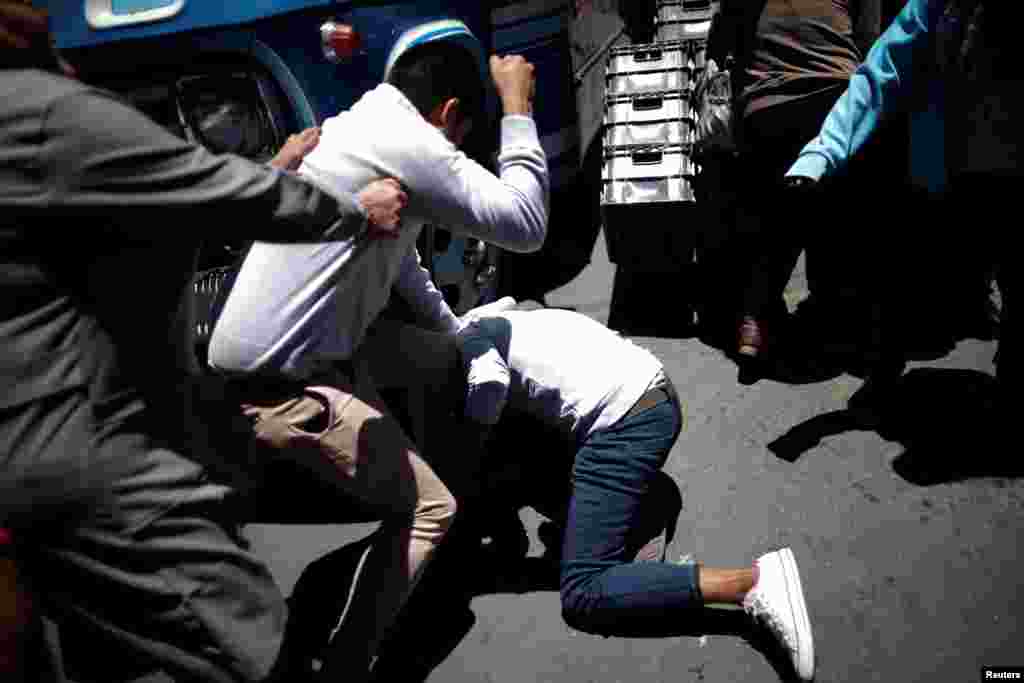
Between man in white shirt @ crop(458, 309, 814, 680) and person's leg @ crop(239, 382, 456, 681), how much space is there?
1.26 feet

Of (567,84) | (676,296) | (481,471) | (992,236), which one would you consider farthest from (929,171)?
(481,471)

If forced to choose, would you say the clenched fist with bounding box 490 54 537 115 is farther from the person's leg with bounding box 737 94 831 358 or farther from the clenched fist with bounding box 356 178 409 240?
the person's leg with bounding box 737 94 831 358

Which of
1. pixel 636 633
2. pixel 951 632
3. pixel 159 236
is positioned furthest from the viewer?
pixel 636 633

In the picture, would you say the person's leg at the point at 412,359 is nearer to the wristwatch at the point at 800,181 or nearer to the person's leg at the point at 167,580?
the person's leg at the point at 167,580

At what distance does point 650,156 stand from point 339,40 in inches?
54.0

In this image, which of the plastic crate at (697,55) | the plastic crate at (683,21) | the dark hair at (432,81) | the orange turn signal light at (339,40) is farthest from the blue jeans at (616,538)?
the plastic crate at (683,21)

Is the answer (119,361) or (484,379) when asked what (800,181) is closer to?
(484,379)

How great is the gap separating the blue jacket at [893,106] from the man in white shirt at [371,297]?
1.09 metres

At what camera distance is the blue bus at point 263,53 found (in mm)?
3121

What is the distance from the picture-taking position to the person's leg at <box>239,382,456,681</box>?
228cm

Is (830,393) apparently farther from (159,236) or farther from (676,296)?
(159,236)

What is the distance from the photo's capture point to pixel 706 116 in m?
3.55

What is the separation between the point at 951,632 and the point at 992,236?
1377 mm

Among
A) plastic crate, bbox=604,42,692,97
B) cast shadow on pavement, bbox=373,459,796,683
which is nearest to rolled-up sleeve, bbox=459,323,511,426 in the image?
cast shadow on pavement, bbox=373,459,796,683
